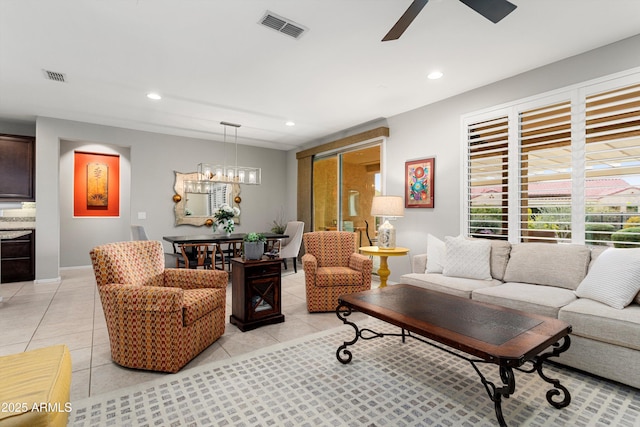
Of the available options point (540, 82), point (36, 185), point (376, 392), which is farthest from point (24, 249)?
point (540, 82)

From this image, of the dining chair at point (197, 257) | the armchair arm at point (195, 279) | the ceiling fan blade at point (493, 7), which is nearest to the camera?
the ceiling fan blade at point (493, 7)

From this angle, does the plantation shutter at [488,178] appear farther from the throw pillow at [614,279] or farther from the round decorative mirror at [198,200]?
the round decorative mirror at [198,200]

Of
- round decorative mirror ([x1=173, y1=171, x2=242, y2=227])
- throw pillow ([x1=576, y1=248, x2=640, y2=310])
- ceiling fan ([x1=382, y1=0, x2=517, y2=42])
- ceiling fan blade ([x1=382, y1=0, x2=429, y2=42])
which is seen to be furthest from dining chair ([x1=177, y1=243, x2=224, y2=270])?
throw pillow ([x1=576, y1=248, x2=640, y2=310])

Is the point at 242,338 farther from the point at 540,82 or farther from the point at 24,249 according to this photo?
the point at 24,249

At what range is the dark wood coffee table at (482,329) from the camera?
1.61 metres

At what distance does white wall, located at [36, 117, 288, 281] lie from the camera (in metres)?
5.10

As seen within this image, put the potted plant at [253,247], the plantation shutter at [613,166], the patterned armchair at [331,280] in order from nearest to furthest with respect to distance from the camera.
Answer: the plantation shutter at [613,166] < the potted plant at [253,247] < the patterned armchair at [331,280]

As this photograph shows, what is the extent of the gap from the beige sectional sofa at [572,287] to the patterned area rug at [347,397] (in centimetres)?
22

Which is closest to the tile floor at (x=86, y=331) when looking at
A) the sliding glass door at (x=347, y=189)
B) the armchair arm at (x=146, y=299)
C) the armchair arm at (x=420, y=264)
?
the armchair arm at (x=146, y=299)

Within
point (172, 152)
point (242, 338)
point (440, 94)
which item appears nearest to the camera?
point (242, 338)

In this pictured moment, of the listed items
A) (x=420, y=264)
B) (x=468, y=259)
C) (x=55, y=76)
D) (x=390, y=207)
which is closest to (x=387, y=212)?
(x=390, y=207)

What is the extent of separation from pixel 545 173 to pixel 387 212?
5.65 feet

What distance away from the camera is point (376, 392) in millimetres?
2037

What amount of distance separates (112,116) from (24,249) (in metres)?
2.62
